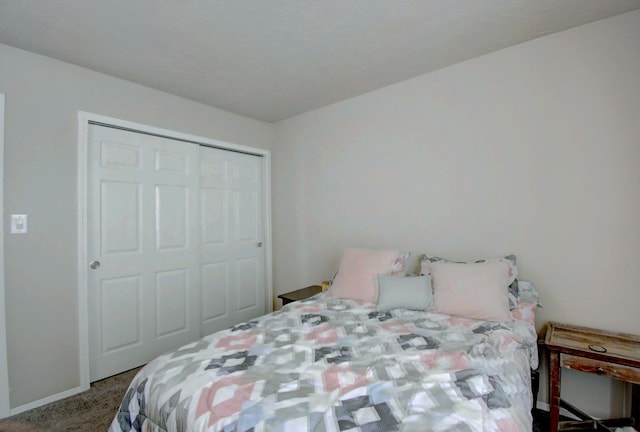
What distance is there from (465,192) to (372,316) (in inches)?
47.0

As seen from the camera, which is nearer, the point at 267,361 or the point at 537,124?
the point at 267,361

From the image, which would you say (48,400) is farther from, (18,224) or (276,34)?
(276,34)

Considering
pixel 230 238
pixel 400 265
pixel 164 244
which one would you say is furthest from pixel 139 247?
pixel 400 265

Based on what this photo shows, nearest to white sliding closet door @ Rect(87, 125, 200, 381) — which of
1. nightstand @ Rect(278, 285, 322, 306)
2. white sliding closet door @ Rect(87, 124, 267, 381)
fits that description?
white sliding closet door @ Rect(87, 124, 267, 381)

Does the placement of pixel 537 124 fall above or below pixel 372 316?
above

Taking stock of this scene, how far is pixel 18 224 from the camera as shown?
2096mm

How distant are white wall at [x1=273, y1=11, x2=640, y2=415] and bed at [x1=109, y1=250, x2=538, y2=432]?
481 mm

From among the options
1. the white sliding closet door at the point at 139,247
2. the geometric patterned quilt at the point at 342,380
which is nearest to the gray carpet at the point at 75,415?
the white sliding closet door at the point at 139,247

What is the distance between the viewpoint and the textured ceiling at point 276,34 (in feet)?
5.63

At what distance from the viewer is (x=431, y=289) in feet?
6.91

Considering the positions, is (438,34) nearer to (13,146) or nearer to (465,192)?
(465,192)

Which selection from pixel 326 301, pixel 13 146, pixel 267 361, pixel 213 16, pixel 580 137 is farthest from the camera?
pixel 326 301

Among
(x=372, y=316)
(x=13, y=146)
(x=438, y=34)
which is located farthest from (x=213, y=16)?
(x=372, y=316)

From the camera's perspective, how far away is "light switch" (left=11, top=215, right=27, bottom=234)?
6.82 feet
